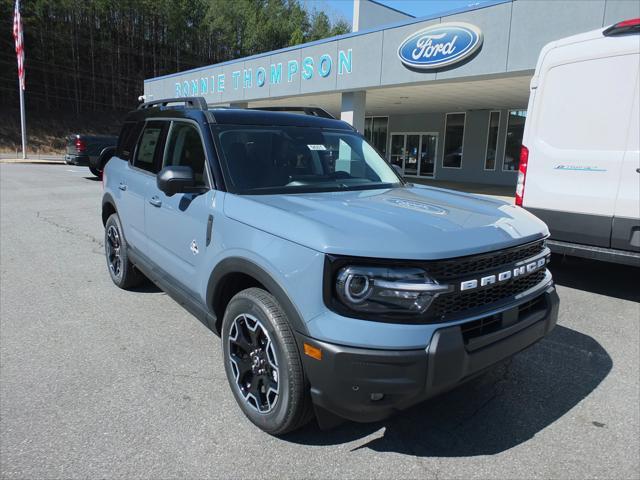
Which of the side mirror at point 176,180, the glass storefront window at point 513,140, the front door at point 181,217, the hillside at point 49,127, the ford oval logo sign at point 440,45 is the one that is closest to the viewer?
the side mirror at point 176,180

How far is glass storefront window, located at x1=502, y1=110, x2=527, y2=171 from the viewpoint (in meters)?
19.5

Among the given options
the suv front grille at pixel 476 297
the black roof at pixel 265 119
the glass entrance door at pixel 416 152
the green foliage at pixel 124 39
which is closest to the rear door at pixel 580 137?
the black roof at pixel 265 119

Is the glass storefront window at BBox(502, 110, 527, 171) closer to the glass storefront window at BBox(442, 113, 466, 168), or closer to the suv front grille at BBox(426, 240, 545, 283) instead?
the glass storefront window at BBox(442, 113, 466, 168)

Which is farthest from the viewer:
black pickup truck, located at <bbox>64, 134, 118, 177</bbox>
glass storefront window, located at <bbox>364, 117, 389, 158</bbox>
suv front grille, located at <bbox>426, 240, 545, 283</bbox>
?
glass storefront window, located at <bbox>364, 117, 389, 158</bbox>

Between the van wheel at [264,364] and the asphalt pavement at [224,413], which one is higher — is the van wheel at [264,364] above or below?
above

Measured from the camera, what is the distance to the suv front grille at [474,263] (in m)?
2.27

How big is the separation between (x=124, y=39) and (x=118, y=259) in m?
54.6

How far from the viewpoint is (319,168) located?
3.62 metres

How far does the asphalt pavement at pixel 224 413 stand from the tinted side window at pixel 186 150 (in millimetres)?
1431

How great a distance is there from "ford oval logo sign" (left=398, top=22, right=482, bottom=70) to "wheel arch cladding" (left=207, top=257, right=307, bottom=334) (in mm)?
11079

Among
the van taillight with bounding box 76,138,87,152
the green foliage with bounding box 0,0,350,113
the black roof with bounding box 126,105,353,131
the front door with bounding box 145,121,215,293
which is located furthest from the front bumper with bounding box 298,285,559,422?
the green foliage with bounding box 0,0,350,113

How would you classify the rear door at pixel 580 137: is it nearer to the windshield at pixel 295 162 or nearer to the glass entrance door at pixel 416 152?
the windshield at pixel 295 162

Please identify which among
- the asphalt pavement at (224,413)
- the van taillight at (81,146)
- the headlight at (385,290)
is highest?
the van taillight at (81,146)

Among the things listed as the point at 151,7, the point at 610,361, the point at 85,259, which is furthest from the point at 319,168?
the point at 151,7
